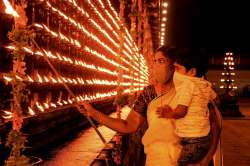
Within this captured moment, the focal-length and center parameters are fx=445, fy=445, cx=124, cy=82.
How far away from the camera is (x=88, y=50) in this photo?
11.1m

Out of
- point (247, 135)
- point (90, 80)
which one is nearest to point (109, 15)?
point (90, 80)

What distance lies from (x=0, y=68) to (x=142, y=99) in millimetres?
2538

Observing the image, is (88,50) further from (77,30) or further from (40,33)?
(40,33)

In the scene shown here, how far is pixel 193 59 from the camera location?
3.91 metres

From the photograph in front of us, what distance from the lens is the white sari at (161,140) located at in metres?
3.47

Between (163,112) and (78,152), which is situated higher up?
(163,112)

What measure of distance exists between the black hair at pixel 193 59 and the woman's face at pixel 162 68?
0.84 feet

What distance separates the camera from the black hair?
3838 mm

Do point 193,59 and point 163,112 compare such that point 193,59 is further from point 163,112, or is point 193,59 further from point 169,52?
point 163,112

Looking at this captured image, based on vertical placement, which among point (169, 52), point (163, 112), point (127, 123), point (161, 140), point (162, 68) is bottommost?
point (161, 140)

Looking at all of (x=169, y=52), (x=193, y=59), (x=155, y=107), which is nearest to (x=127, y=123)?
(x=155, y=107)

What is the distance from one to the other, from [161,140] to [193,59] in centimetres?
85

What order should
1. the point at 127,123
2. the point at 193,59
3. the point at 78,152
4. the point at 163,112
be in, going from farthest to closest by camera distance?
the point at 78,152, the point at 193,59, the point at 127,123, the point at 163,112

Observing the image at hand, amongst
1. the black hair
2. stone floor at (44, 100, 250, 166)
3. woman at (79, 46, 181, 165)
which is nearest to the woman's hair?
woman at (79, 46, 181, 165)
